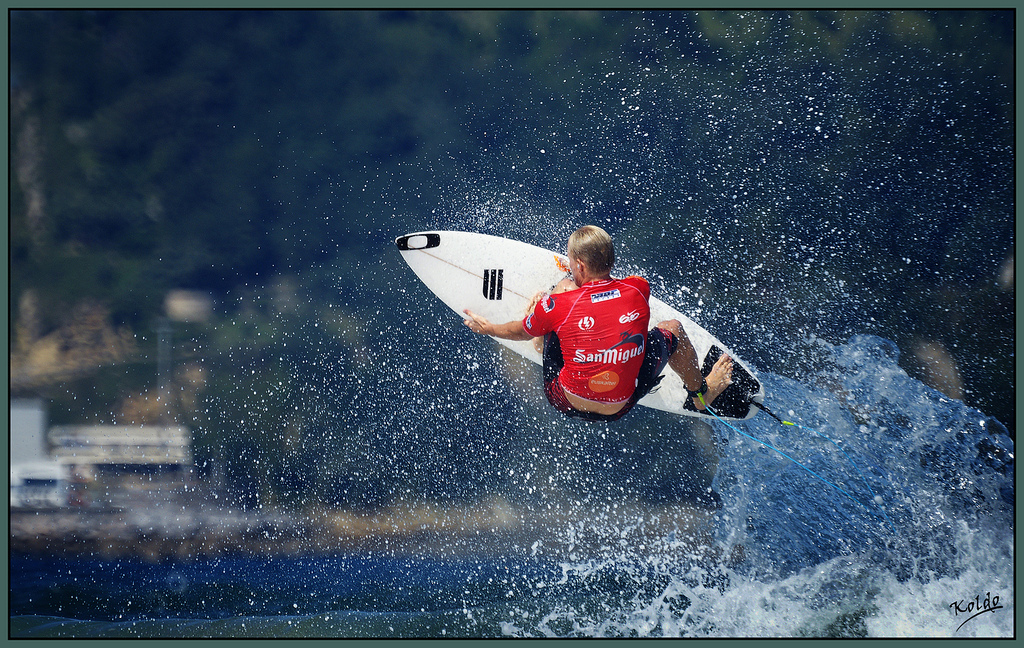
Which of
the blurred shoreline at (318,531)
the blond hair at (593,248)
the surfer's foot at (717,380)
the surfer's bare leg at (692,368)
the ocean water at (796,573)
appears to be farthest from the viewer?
the blurred shoreline at (318,531)

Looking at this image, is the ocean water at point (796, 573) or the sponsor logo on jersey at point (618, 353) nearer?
the sponsor logo on jersey at point (618, 353)

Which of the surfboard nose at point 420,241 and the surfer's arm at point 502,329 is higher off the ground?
the surfboard nose at point 420,241

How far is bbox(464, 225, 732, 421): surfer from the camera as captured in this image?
142 inches

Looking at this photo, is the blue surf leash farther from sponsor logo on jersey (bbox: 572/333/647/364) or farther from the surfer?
sponsor logo on jersey (bbox: 572/333/647/364)

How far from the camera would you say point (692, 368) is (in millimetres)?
4352

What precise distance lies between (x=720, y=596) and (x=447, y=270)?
357 centimetres

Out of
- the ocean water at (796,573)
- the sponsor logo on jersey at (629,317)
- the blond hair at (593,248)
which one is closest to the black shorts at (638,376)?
the sponsor logo on jersey at (629,317)

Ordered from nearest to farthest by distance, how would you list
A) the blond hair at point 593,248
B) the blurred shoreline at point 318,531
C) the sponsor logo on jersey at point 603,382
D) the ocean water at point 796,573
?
the blond hair at point 593,248, the sponsor logo on jersey at point 603,382, the ocean water at point 796,573, the blurred shoreline at point 318,531

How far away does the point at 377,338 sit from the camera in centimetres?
1149

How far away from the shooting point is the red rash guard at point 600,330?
11.8 feet

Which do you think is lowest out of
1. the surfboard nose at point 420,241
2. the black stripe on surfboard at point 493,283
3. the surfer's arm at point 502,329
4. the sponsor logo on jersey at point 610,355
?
the sponsor logo on jersey at point 610,355
